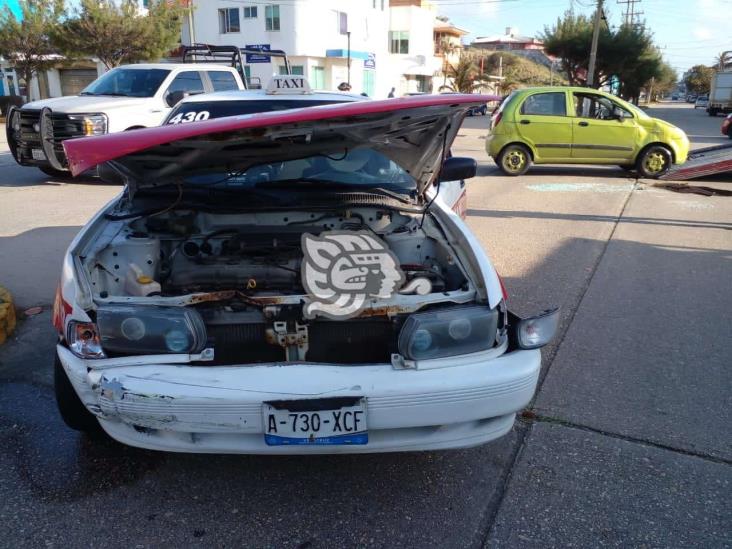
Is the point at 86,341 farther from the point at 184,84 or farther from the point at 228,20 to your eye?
the point at 228,20

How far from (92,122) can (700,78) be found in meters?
116

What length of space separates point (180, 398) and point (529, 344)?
1435 mm

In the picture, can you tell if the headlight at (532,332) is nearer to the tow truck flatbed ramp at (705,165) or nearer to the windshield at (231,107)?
the windshield at (231,107)

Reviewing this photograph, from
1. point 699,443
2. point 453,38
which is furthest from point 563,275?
point 453,38

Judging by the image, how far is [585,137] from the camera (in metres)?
11.2

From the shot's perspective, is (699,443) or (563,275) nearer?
(699,443)

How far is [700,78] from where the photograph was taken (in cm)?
10238

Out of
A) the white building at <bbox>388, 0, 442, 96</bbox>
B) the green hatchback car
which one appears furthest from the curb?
the white building at <bbox>388, 0, 442, 96</bbox>

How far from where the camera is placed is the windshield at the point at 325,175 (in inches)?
137

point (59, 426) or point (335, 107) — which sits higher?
point (335, 107)

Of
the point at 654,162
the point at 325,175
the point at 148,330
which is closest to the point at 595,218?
the point at 654,162

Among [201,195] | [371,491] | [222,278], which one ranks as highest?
[201,195]

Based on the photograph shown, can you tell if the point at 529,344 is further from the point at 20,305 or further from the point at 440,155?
the point at 20,305

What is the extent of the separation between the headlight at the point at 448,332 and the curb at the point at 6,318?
10.3ft
